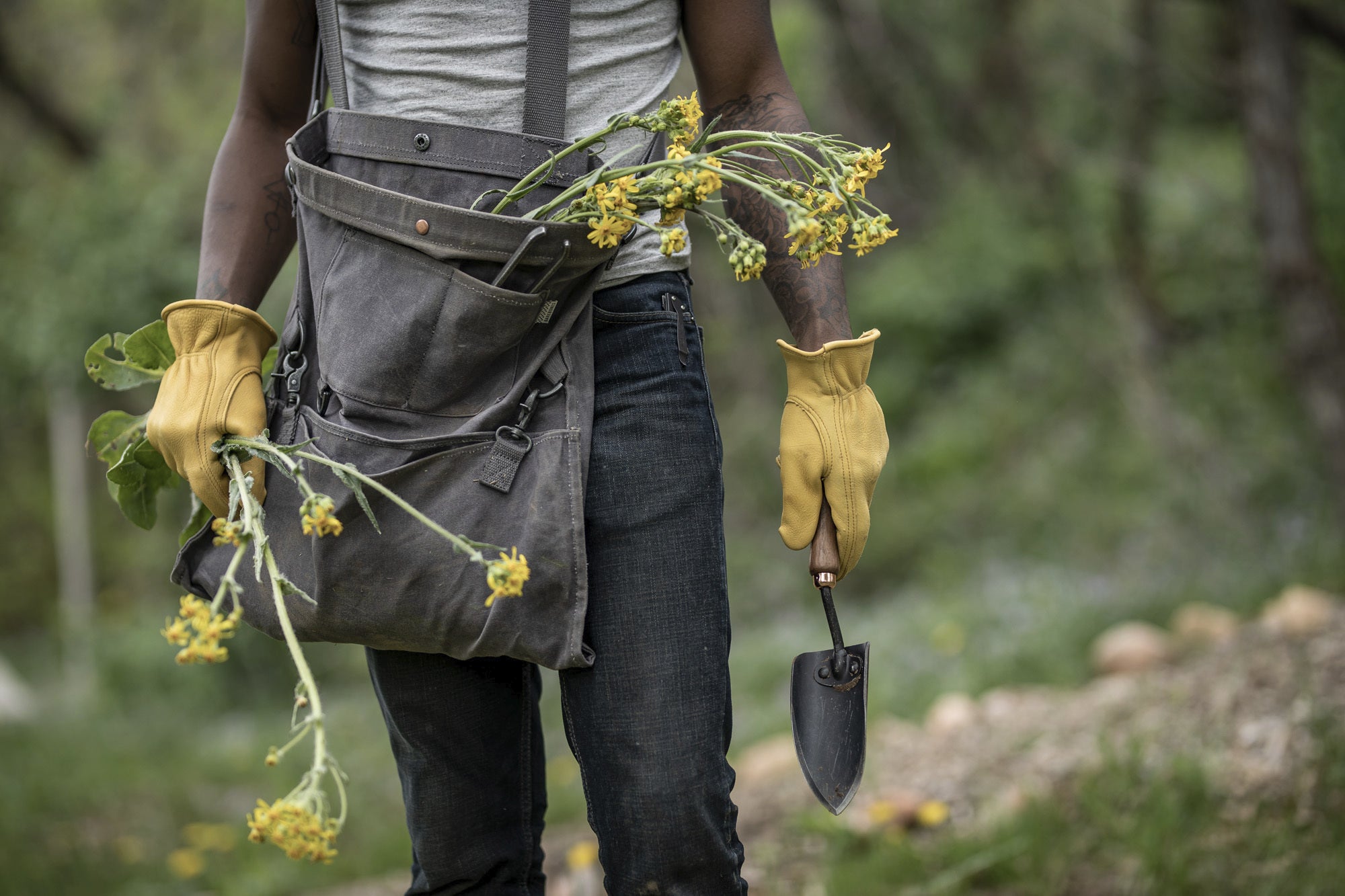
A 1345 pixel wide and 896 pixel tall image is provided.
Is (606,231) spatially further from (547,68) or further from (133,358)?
(133,358)

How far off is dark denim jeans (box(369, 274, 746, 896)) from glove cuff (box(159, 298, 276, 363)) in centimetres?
47

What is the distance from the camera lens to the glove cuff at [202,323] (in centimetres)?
147

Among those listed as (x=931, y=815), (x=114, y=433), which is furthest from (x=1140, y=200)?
(x=114, y=433)

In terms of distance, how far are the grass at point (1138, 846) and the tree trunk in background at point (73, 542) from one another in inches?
235

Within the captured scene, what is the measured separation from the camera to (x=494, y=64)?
1463 mm

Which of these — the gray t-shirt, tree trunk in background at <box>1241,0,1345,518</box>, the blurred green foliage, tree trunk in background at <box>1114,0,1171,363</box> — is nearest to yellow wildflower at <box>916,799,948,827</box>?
the blurred green foliage

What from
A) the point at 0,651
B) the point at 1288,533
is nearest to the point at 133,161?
the point at 0,651

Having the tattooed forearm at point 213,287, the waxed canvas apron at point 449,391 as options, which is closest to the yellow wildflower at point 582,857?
the waxed canvas apron at point 449,391

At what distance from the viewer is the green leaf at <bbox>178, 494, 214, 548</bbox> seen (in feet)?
5.47

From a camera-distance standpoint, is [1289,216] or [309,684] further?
[1289,216]

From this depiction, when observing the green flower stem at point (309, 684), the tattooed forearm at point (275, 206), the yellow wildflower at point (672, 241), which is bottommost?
the green flower stem at point (309, 684)

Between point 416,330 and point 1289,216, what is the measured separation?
434cm

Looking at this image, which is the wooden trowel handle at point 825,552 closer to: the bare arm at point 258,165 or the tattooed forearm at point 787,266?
the tattooed forearm at point 787,266

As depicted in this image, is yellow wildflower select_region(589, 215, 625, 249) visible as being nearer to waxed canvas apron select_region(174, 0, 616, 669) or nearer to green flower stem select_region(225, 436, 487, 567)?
waxed canvas apron select_region(174, 0, 616, 669)
